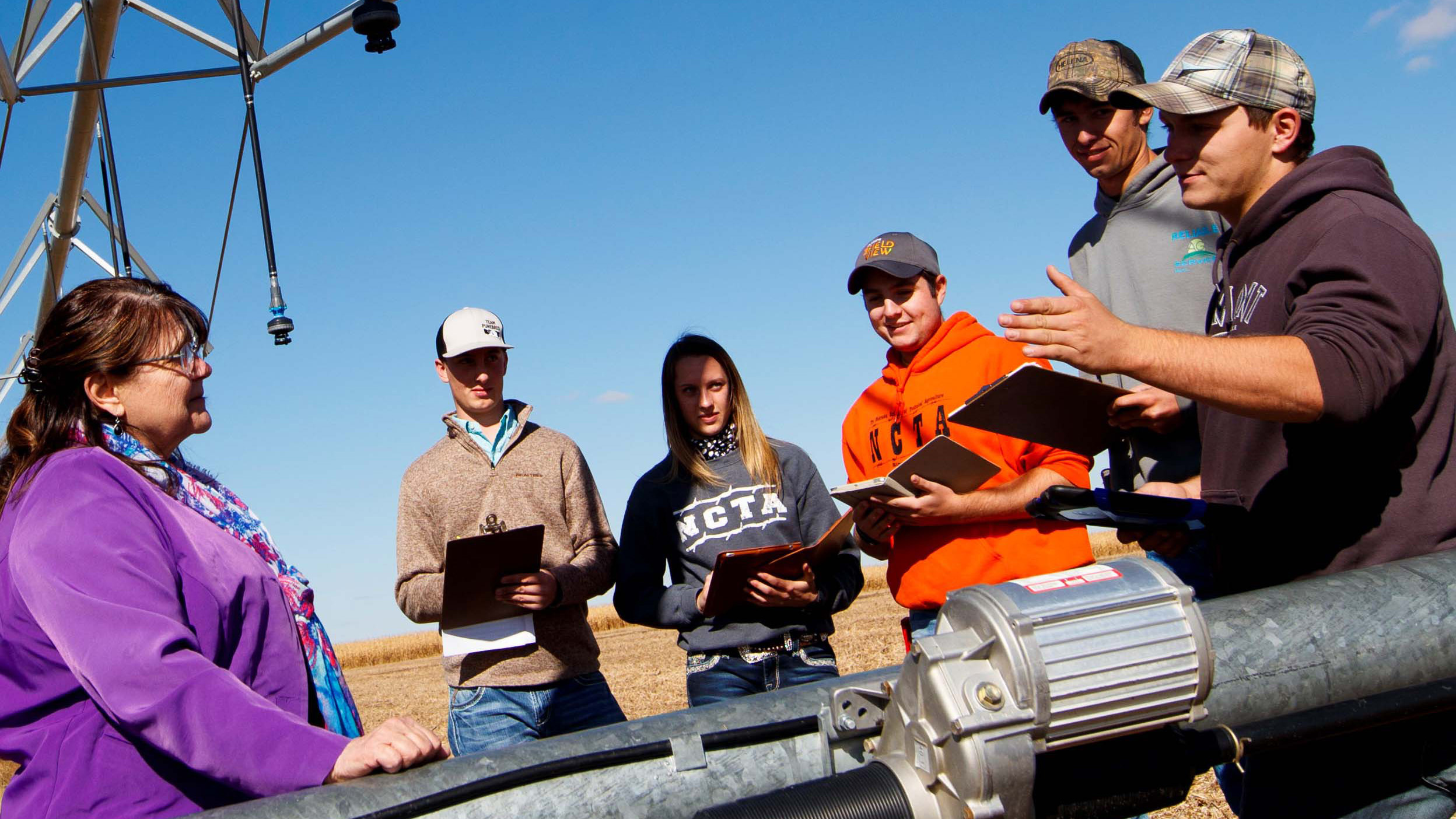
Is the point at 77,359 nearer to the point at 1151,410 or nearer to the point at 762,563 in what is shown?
the point at 762,563

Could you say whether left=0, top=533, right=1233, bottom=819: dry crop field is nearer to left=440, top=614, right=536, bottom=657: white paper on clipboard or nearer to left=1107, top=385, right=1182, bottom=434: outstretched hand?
left=440, top=614, right=536, bottom=657: white paper on clipboard

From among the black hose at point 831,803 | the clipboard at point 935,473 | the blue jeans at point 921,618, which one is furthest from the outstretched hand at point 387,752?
the blue jeans at point 921,618

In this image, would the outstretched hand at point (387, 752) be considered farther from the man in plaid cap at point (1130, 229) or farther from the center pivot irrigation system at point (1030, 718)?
A: the man in plaid cap at point (1130, 229)

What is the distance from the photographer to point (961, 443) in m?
3.70

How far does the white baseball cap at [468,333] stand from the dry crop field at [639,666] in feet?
6.92

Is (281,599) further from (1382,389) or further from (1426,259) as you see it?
(1426,259)

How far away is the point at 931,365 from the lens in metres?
3.98

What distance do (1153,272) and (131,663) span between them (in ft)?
10.1

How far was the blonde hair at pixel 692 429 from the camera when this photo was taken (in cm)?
448

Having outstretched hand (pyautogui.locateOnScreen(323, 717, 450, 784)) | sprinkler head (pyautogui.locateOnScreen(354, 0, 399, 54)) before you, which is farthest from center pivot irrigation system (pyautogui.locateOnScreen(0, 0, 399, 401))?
outstretched hand (pyautogui.locateOnScreen(323, 717, 450, 784))

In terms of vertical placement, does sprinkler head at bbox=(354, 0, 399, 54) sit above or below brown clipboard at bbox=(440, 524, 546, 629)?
above

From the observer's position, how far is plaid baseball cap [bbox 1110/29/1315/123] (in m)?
2.35

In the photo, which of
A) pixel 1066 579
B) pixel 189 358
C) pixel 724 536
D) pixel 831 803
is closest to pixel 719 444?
pixel 724 536

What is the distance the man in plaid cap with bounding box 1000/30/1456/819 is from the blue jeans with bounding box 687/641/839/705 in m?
1.98
